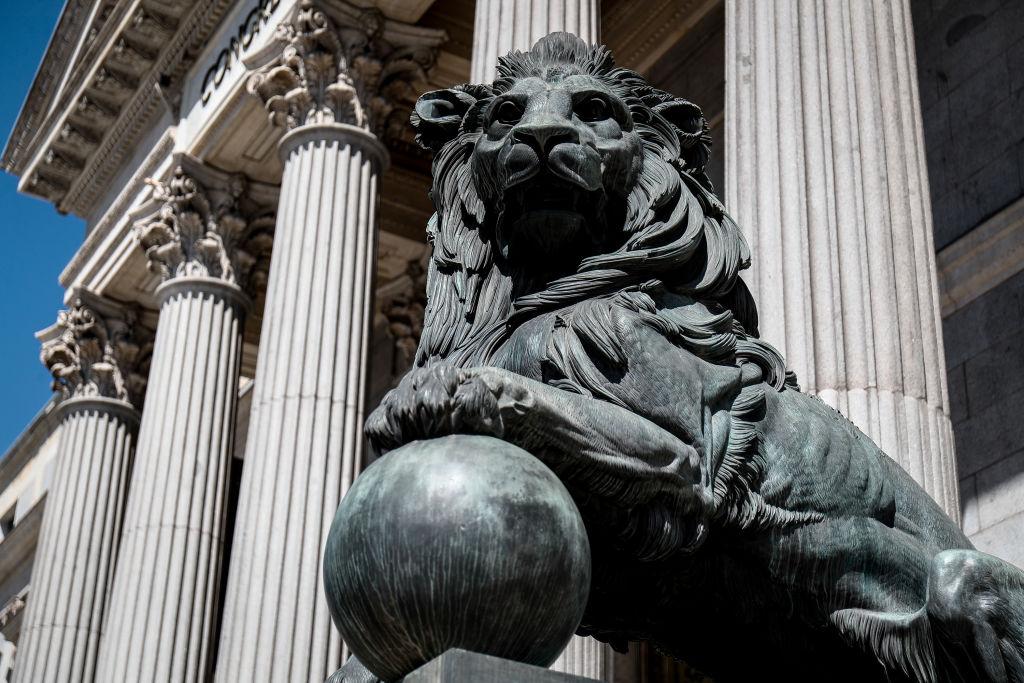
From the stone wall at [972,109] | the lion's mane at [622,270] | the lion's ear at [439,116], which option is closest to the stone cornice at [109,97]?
the stone wall at [972,109]

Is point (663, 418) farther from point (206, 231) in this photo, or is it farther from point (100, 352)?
point (100, 352)

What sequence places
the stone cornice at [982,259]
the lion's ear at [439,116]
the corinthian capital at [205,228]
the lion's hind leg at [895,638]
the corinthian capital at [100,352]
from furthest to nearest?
1. the corinthian capital at [100,352]
2. the corinthian capital at [205,228]
3. the stone cornice at [982,259]
4. the lion's ear at [439,116]
5. the lion's hind leg at [895,638]

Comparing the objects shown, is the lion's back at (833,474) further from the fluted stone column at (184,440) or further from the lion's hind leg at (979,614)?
the fluted stone column at (184,440)

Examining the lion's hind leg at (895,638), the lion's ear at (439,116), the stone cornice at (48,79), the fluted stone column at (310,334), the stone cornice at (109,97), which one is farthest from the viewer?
the stone cornice at (48,79)

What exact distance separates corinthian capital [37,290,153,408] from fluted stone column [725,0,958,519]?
50.3 ft

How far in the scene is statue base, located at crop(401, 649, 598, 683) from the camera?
10.4 ft

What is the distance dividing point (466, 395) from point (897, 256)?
644 cm

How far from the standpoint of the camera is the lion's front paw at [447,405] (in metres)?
3.57

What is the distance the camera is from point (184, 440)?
19.0 m

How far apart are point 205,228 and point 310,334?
552cm

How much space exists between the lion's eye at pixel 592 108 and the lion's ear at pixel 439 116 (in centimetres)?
38

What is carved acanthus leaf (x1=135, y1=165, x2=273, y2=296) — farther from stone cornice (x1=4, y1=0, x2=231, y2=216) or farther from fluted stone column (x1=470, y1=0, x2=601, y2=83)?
fluted stone column (x1=470, y1=0, x2=601, y2=83)

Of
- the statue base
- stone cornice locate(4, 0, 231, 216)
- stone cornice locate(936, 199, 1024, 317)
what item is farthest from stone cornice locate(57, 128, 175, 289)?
the statue base

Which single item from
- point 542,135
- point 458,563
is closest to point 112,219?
point 542,135
